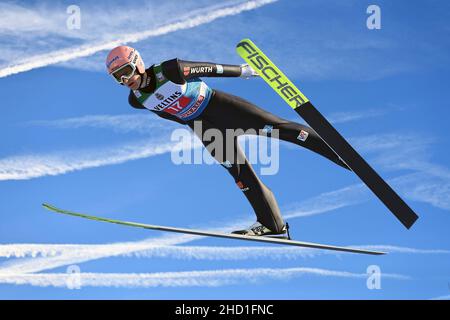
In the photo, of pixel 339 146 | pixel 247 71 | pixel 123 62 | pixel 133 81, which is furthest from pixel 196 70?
pixel 339 146

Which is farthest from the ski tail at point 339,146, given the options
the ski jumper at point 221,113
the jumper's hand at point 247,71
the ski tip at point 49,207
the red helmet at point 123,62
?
the ski tip at point 49,207

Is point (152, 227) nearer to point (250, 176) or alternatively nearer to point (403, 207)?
point (250, 176)

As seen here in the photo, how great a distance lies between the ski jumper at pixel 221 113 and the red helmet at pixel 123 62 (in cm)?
26

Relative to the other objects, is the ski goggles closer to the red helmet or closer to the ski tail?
the red helmet

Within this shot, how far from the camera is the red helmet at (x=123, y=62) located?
10.7 metres

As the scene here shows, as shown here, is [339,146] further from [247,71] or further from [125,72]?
[125,72]

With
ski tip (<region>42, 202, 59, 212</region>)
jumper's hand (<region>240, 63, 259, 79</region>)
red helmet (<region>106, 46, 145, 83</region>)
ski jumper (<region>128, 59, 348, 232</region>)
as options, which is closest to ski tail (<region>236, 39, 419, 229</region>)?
jumper's hand (<region>240, 63, 259, 79</region>)

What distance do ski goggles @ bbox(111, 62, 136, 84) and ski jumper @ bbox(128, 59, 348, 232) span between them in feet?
0.99

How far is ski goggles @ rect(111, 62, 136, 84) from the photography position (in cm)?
1071

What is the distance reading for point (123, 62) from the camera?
10.7 m

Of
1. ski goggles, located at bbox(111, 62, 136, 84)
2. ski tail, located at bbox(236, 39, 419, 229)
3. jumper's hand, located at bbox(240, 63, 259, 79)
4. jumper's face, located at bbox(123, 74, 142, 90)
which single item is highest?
jumper's hand, located at bbox(240, 63, 259, 79)

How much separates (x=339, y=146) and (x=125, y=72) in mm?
3502

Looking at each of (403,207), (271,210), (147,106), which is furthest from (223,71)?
(403,207)

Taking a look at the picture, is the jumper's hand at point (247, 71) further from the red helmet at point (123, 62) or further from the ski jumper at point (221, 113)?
the red helmet at point (123, 62)
